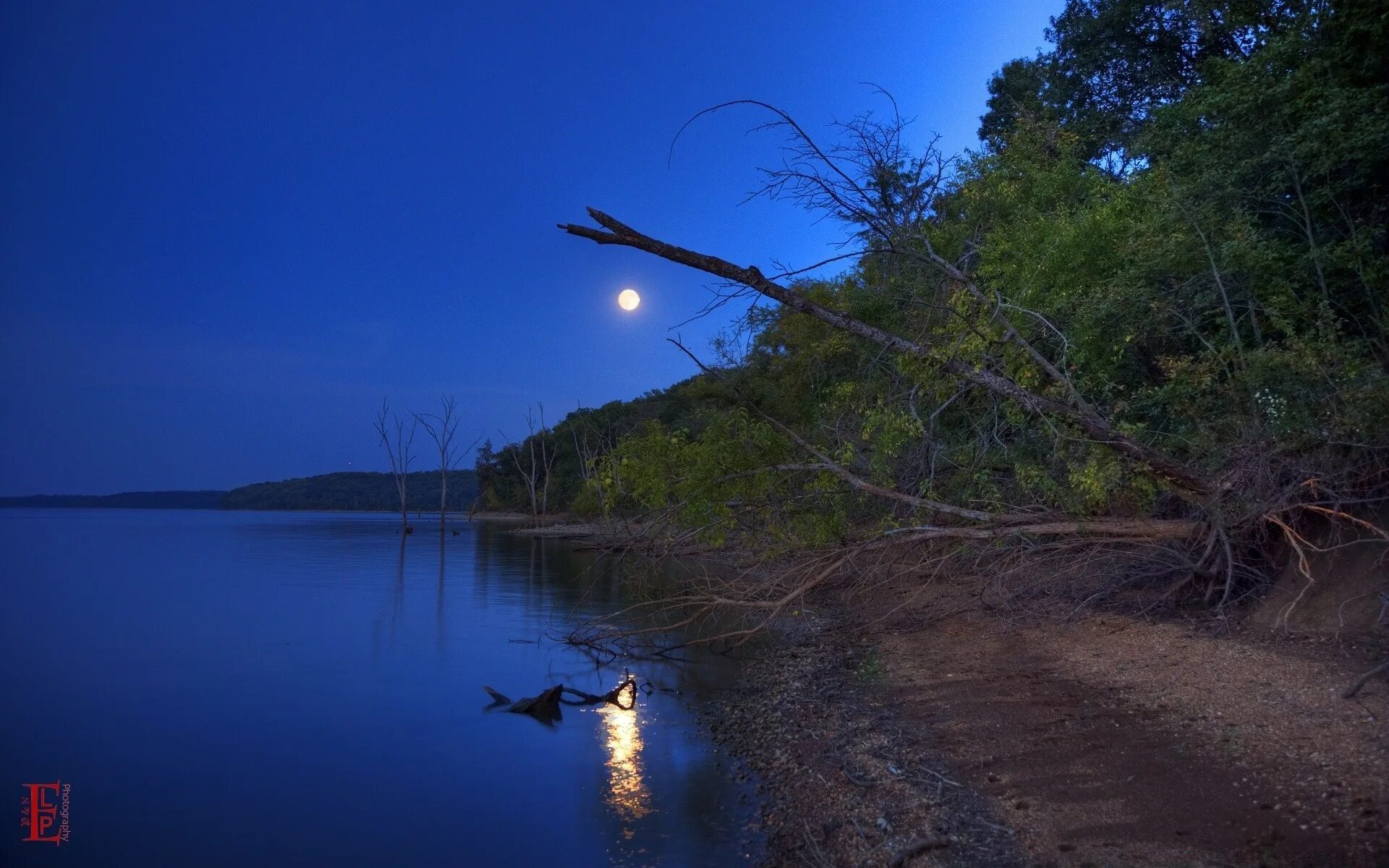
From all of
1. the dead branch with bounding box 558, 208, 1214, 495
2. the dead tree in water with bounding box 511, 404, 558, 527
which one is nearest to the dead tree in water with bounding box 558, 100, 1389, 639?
the dead branch with bounding box 558, 208, 1214, 495

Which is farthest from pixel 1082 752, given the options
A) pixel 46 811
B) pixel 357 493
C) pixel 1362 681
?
pixel 357 493

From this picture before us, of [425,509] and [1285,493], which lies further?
[425,509]

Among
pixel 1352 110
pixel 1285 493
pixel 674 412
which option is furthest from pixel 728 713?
pixel 674 412

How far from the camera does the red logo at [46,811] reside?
7.87 m

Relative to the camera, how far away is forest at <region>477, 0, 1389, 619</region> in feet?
27.7

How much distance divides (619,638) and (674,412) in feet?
133

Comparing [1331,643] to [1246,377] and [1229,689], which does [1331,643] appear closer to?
[1229,689]

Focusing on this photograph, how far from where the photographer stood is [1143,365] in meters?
12.3

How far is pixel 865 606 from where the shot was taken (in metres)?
16.5

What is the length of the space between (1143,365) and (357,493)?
176 meters

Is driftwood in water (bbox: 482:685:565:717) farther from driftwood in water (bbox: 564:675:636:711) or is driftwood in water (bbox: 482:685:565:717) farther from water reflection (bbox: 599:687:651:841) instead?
water reflection (bbox: 599:687:651:841)

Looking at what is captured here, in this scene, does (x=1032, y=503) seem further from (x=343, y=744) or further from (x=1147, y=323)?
(x=343, y=744)

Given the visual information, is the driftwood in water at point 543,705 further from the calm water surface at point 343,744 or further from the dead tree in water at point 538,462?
the dead tree in water at point 538,462

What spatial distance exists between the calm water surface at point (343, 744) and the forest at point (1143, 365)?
335 cm
